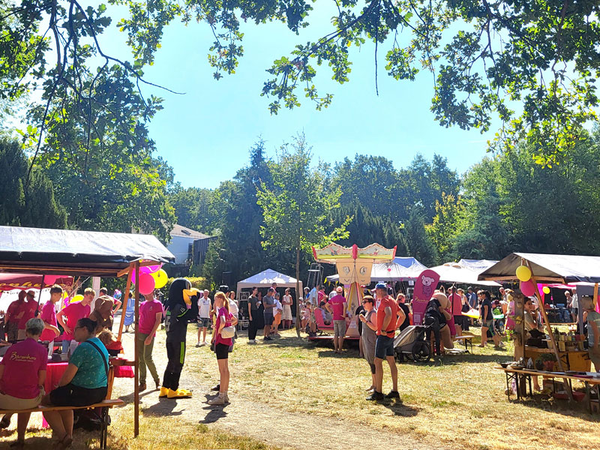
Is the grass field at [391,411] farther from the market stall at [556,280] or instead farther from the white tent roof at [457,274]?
the white tent roof at [457,274]

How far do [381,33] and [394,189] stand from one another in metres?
67.3

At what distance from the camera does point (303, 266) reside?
31.6m

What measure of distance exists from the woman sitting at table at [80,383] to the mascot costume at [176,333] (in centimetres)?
258

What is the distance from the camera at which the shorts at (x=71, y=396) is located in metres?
4.94

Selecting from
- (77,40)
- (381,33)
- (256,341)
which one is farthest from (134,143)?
(256,341)

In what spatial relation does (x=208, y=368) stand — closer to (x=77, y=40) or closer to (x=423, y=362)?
(x=423, y=362)

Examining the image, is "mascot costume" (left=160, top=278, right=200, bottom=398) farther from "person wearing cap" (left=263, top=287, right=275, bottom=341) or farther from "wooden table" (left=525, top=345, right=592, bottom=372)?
"person wearing cap" (left=263, top=287, right=275, bottom=341)

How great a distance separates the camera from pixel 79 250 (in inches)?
225

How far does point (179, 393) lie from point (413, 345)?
621 cm

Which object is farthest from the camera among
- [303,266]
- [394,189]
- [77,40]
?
[394,189]

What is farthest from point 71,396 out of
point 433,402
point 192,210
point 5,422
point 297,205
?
point 192,210

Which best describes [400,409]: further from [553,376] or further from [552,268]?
[552,268]

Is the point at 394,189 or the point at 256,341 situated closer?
the point at 256,341

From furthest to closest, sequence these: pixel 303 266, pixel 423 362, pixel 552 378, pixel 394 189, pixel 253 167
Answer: pixel 394 189 < pixel 253 167 < pixel 303 266 < pixel 423 362 < pixel 552 378
